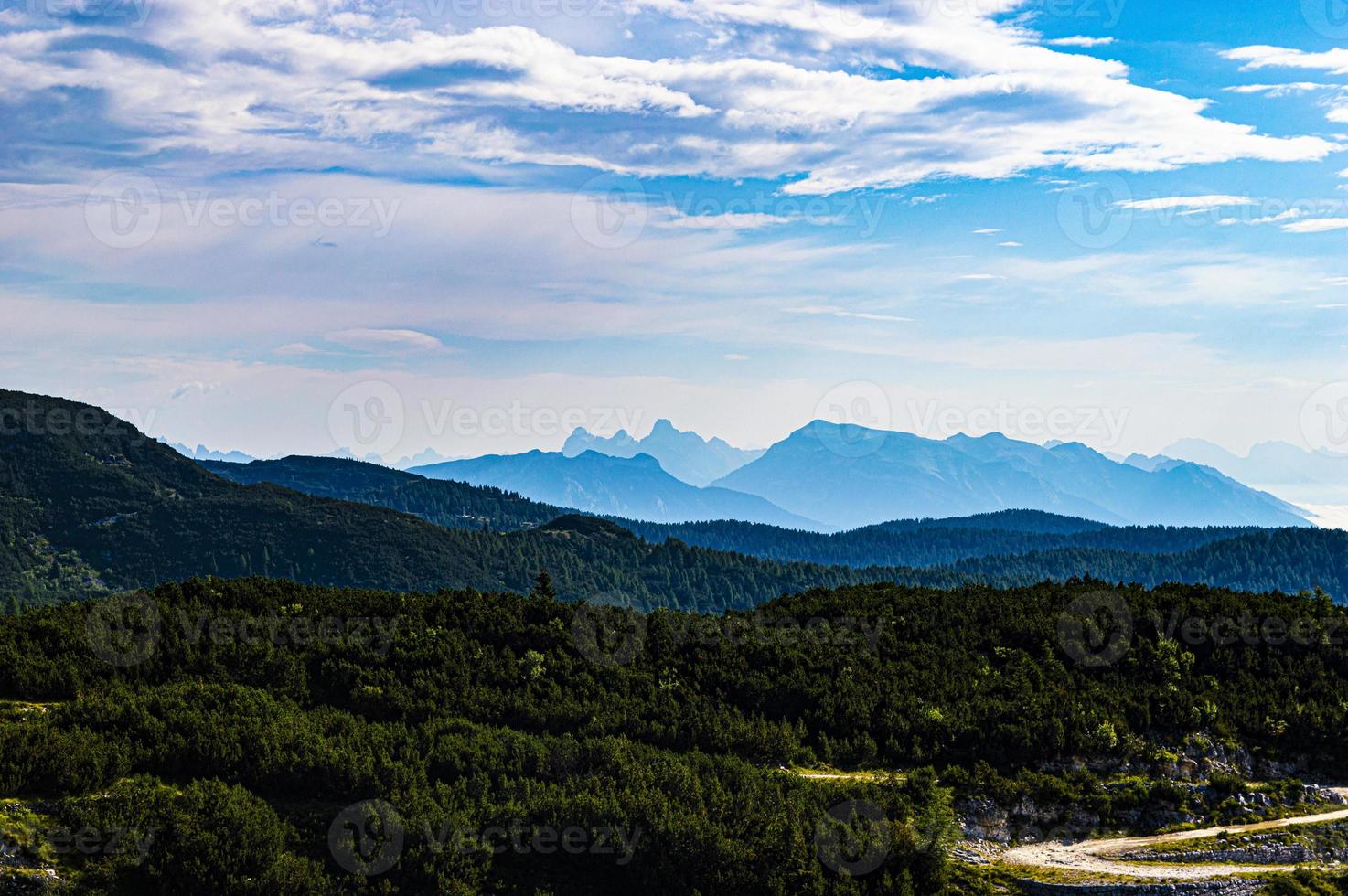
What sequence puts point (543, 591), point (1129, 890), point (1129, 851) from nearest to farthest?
point (1129, 890) < point (1129, 851) < point (543, 591)

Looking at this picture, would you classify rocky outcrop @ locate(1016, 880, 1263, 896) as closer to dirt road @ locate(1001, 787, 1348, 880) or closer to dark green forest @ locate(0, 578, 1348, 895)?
dirt road @ locate(1001, 787, 1348, 880)

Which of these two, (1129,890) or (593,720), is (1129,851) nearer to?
(1129,890)

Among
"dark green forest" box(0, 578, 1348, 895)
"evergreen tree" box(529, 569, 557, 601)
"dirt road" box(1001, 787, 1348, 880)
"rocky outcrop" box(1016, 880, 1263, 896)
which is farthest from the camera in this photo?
"evergreen tree" box(529, 569, 557, 601)

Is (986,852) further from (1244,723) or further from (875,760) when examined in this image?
(1244,723)

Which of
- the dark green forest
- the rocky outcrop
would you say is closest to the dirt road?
the rocky outcrop

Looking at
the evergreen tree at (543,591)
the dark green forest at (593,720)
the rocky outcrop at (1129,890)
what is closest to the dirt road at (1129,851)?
the rocky outcrop at (1129,890)

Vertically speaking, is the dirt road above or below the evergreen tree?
below

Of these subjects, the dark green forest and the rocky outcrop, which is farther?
the rocky outcrop

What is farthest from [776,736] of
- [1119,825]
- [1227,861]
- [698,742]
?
[1227,861]

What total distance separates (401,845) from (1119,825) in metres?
26.2

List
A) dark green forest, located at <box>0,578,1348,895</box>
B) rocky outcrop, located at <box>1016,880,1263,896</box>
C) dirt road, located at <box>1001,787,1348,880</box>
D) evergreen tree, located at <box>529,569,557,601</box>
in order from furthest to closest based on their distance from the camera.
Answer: evergreen tree, located at <box>529,569,557,601</box>
dirt road, located at <box>1001,787,1348,880</box>
rocky outcrop, located at <box>1016,880,1263,896</box>
dark green forest, located at <box>0,578,1348,895</box>

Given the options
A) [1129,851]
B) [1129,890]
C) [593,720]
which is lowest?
[1129,890]

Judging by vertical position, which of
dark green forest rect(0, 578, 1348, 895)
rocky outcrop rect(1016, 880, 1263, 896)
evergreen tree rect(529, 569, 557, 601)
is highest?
evergreen tree rect(529, 569, 557, 601)

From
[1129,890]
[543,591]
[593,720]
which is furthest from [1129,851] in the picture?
[543,591]
